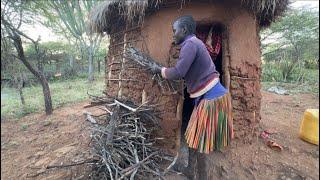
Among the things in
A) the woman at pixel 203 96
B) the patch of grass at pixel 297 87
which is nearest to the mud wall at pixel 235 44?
the woman at pixel 203 96

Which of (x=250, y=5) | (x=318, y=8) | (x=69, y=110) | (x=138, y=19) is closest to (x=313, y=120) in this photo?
(x=250, y=5)

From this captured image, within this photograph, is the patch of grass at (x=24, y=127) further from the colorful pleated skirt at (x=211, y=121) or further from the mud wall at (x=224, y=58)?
the colorful pleated skirt at (x=211, y=121)

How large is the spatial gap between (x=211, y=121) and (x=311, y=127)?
6.84ft

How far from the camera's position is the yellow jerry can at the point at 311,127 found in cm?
390

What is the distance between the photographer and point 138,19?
3.88 metres

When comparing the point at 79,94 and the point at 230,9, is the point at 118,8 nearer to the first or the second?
the point at 230,9

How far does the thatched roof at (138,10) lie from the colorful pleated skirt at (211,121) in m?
1.44

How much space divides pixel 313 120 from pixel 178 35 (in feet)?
7.98

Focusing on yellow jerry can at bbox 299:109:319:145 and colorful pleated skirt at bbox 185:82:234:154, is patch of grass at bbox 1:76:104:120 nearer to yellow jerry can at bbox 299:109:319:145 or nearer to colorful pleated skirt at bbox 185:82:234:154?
colorful pleated skirt at bbox 185:82:234:154

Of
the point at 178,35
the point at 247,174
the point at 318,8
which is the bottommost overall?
the point at 247,174

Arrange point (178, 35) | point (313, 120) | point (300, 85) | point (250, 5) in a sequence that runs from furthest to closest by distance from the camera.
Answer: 1. point (300, 85)
2. point (313, 120)
3. point (250, 5)
4. point (178, 35)

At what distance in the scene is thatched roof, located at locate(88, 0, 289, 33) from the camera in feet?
11.7

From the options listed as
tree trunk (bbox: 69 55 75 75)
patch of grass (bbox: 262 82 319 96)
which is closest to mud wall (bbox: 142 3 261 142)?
patch of grass (bbox: 262 82 319 96)

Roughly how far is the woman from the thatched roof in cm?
99
